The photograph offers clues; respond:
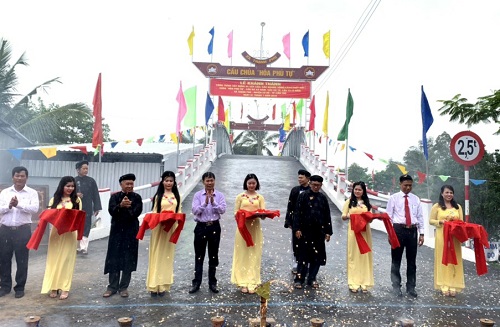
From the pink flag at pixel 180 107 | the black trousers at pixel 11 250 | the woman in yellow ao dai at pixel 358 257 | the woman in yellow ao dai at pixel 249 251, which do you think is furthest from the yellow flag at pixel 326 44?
the black trousers at pixel 11 250

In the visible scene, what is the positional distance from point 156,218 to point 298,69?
63.4 ft

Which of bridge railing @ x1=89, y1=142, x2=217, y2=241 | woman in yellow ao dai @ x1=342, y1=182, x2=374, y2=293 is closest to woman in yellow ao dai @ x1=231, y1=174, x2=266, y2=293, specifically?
woman in yellow ao dai @ x1=342, y1=182, x2=374, y2=293

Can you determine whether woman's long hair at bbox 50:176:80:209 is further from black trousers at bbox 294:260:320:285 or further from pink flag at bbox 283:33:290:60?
pink flag at bbox 283:33:290:60

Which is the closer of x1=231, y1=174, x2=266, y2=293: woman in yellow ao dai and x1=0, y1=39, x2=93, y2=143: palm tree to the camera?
x1=231, y1=174, x2=266, y2=293: woman in yellow ao dai

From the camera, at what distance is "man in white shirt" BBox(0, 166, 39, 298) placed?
472 centimetres

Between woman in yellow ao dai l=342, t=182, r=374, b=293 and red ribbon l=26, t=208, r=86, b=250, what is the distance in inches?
139

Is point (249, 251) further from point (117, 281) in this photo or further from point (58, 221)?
point (58, 221)

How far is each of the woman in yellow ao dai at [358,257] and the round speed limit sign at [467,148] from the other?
9.73 feet

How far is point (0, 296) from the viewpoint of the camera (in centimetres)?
468

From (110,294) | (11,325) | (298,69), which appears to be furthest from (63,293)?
(298,69)

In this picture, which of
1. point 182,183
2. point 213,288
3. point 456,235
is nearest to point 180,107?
point 182,183

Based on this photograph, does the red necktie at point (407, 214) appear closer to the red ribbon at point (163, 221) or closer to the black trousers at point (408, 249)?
the black trousers at point (408, 249)

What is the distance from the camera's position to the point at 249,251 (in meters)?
5.18

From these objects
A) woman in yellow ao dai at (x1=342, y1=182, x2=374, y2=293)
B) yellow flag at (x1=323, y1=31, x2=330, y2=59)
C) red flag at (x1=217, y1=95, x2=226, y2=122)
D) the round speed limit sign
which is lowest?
woman in yellow ao dai at (x1=342, y1=182, x2=374, y2=293)
